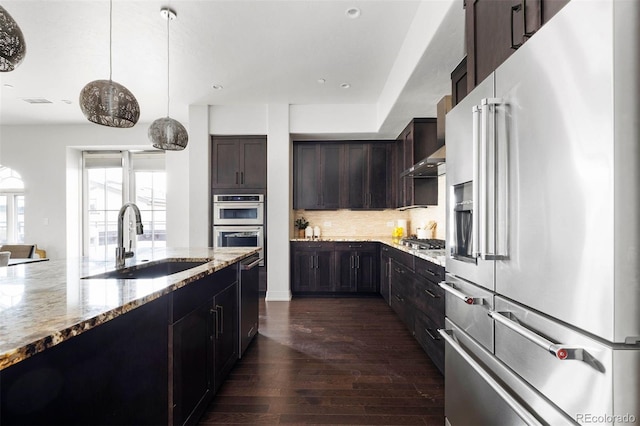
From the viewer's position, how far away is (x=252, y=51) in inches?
132

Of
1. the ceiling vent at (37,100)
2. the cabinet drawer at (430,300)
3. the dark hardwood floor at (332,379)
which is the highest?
the ceiling vent at (37,100)

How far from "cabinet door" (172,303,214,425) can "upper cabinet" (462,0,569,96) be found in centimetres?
193

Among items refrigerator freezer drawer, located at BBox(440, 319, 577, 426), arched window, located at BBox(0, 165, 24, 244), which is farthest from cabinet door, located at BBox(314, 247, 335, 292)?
arched window, located at BBox(0, 165, 24, 244)

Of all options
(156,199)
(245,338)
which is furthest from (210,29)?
(156,199)

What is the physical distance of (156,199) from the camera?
6.46m

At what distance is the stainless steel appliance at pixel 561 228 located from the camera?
726 millimetres

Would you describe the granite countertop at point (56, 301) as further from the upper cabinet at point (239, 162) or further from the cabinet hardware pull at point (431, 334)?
the upper cabinet at point (239, 162)

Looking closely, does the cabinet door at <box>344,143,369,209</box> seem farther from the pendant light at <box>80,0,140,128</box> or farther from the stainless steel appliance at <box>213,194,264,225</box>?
the pendant light at <box>80,0,140,128</box>

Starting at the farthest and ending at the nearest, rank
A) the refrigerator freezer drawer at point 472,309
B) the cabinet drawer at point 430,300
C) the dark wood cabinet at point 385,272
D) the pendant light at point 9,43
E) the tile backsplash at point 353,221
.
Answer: the tile backsplash at point 353,221
the dark wood cabinet at point 385,272
the cabinet drawer at point 430,300
the pendant light at point 9,43
the refrigerator freezer drawer at point 472,309

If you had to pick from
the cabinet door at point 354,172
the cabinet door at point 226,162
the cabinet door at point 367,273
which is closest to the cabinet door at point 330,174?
the cabinet door at point 354,172

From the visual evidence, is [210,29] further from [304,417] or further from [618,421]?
[618,421]

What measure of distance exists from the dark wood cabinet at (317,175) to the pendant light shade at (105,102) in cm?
343

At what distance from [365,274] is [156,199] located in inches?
178

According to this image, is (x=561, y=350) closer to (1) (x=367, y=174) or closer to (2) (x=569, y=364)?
(2) (x=569, y=364)
